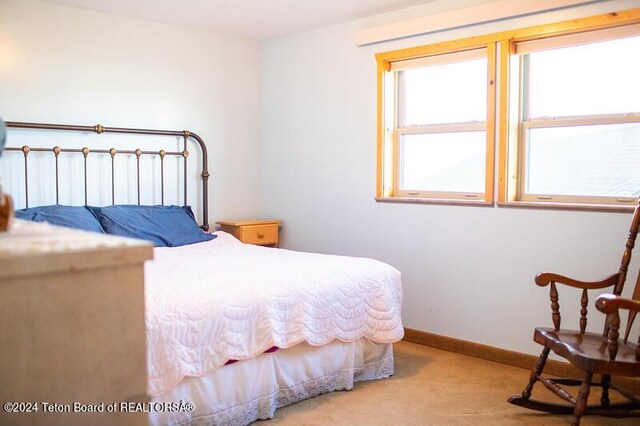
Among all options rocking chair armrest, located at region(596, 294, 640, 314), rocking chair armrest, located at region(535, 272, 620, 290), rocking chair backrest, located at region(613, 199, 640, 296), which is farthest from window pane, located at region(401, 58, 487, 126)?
rocking chair armrest, located at region(596, 294, 640, 314)

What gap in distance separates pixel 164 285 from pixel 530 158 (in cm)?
222

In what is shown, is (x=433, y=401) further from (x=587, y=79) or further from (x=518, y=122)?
(x=587, y=79)

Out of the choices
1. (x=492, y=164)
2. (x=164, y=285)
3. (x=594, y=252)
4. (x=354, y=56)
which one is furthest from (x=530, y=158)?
(x=164, y=285)

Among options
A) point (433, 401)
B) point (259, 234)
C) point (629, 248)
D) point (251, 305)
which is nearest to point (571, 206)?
point (629, 248)

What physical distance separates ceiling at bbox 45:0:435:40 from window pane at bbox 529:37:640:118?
35.0 inches

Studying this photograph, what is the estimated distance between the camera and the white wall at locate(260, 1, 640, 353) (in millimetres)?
3252

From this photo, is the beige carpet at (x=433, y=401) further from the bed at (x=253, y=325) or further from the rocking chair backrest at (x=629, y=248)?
the rocking chair backrest at (x=629, y=248)

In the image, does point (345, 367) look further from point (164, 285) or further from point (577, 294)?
point (577, 294)

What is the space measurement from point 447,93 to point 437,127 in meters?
0.23

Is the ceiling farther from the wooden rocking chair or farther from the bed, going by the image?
the wooden rocking chair

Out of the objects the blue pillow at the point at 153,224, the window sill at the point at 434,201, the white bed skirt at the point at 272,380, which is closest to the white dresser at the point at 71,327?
the white bed skirt at the point at 272,380

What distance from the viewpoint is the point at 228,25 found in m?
4.37

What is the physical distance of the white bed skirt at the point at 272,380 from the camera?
2371 millimetres

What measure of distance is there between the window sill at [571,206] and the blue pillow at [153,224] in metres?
2.04
